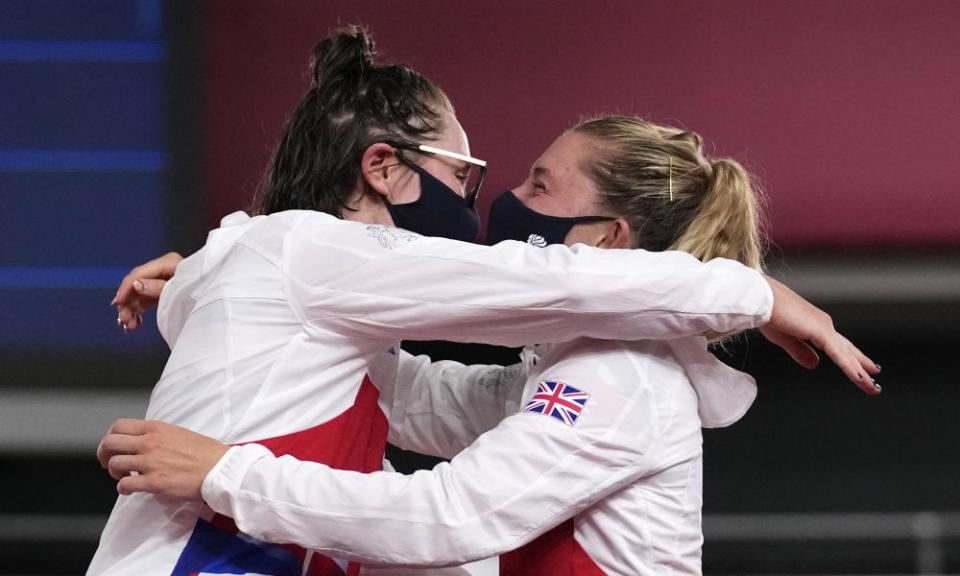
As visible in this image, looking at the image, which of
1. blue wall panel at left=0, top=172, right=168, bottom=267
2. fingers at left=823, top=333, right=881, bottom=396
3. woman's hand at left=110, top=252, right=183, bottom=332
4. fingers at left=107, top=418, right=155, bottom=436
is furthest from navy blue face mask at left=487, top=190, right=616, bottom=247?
blue wall panel at left=0, top=172, right=168, bottom=267

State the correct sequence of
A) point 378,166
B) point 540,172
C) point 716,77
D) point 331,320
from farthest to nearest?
point 716,77
point 540,172
point 378,166
point 331,320

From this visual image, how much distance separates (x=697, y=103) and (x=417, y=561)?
2358 mm

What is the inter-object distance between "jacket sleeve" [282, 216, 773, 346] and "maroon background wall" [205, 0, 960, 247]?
1.98 m

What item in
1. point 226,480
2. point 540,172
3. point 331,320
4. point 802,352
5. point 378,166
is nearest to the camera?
point 226,480

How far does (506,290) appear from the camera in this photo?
1372 millimetres

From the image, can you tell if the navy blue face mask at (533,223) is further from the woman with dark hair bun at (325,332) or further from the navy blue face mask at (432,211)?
the woman with dark hair bun at (325,332)

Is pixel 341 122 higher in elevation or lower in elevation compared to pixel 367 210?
higher

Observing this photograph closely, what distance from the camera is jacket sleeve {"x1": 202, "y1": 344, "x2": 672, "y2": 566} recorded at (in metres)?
1.30

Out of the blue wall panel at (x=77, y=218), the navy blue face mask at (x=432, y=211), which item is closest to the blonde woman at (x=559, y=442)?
the navy blue face mask at (x=432, y=211)

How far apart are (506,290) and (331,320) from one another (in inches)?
8.8

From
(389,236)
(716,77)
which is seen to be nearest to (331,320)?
(389,236)

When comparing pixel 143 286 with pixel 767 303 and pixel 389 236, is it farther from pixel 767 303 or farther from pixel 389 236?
pixel 767 303

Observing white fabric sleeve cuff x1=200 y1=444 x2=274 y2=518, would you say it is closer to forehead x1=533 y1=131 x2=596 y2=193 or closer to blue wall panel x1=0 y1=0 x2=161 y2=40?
forehead x1=533 y1=131 x2=596 y2=193

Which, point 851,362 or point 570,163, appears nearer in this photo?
point 851,362
